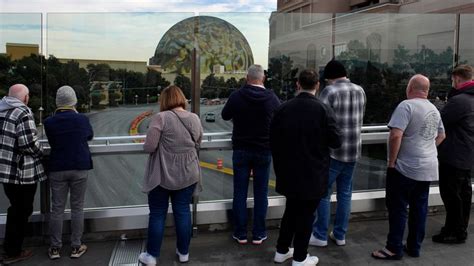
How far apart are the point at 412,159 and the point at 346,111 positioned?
0.71m

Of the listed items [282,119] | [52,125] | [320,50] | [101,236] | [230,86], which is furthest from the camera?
[320,50]

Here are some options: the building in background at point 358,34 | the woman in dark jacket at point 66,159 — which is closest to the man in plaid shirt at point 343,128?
the building in background at point 358,34

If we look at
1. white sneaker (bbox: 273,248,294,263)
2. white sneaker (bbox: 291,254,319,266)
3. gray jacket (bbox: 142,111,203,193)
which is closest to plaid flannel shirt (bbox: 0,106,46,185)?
gray jacket (bbox: 142,111,203,193)

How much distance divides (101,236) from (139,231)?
1.24ft

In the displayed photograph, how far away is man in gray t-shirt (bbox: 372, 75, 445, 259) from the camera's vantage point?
3.82 m

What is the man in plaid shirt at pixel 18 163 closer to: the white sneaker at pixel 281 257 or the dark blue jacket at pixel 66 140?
the dark blue jacket at pixel 66 140

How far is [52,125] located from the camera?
3855mm

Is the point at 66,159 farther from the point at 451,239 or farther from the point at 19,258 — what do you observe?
the point at 451,239

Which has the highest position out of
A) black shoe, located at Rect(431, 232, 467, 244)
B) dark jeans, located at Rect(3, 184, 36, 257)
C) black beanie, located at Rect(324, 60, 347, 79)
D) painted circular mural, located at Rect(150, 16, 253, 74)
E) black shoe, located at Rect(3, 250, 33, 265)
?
painted circular mural, located at Rect(150, 16, 253, 74)

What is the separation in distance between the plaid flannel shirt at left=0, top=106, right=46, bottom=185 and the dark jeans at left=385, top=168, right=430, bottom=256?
3.15 meters

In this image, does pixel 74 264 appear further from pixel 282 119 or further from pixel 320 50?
pixel 320 50

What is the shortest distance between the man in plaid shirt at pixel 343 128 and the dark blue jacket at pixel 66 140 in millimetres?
2217

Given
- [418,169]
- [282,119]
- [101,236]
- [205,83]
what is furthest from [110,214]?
[418,169]

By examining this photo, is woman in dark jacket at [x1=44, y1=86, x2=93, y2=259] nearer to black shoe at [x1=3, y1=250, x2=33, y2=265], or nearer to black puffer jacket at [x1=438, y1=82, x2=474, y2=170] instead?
black shoe at [x1=3, y1=250, x2=33, y2=265]
